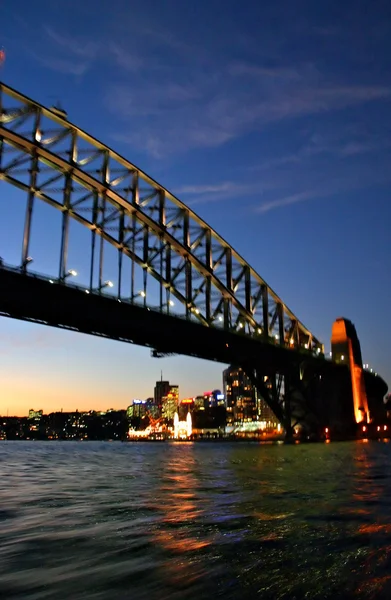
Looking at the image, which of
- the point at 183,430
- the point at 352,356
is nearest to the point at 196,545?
the point at 352,356

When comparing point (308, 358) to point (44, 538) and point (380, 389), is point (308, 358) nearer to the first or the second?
point (380, 389)

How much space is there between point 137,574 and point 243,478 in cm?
1580

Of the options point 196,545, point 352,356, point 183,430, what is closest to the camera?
point 196,545

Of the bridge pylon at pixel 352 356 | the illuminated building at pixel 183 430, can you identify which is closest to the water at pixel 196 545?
the bridge pylon at pixel 352 356

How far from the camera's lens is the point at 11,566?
289 inches

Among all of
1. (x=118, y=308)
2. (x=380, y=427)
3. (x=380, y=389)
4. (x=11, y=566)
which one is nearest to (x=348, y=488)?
(x=11, y=566)

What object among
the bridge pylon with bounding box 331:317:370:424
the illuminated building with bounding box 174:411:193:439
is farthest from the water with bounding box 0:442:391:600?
the illuminated building with bounding box 174:411:193:439

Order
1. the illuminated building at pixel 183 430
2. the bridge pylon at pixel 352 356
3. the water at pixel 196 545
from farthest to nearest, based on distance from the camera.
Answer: the illuminated building at pixel 183 430, the bridge pylon at pixel 352 356, the water at pixel 196 545

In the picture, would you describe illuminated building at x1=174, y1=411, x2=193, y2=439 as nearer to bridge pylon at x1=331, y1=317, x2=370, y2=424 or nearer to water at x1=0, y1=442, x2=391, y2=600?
bridge pylon at x1=331, y1=317, x2=370, y2=424

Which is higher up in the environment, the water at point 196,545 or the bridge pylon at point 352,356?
the bridge pylon at point 352,356

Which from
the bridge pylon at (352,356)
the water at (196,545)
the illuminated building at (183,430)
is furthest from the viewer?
the illuminated building at (183,430)

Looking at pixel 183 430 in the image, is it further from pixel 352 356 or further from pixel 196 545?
pixel 196 545

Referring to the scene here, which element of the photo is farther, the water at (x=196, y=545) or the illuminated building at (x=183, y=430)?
the illuminated building at (x=183, y=430)

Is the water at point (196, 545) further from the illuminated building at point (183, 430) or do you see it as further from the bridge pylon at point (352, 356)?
the illuminated building at point (183, 430)
